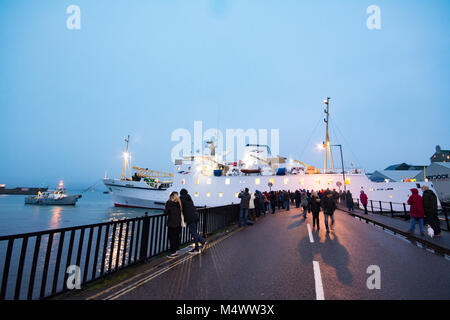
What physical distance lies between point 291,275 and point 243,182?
95.8ft

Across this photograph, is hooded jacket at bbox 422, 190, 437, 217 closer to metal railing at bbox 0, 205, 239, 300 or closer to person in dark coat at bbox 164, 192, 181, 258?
metal railing at bbox 0, 205, 239, 300

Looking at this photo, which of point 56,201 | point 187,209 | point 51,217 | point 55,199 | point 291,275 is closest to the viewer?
point 291,275

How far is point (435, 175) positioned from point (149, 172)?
6819 centimetres

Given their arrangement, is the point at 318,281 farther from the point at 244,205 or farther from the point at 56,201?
the point at 56,201

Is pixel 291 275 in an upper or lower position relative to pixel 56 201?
upper

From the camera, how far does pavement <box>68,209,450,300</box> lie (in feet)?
12.7

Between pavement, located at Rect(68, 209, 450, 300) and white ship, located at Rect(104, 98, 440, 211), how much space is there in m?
23.1

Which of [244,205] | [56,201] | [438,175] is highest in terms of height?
[438,175]

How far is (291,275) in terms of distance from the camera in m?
4.77

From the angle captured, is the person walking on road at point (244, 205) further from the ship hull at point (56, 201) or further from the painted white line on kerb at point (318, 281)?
the ship hull at point (56, 201)

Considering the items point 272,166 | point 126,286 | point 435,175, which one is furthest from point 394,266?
point 435,175

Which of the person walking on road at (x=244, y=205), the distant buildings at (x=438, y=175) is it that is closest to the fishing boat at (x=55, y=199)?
the person walking on road at (x=244, y=205)

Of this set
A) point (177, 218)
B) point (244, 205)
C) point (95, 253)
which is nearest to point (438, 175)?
point (244, 205)
